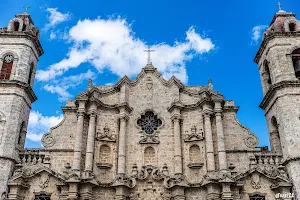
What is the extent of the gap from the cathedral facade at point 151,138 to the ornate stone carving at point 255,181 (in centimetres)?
5

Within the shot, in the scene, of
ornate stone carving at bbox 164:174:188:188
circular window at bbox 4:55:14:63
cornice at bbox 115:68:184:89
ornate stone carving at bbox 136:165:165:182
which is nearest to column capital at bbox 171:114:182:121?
cornice at bbox 115:68:184:89

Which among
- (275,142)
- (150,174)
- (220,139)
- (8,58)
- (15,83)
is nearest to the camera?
(150,174)

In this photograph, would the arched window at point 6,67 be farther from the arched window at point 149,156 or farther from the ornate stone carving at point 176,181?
the ornate stone carving at point 176,181

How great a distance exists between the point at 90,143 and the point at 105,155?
1306mm

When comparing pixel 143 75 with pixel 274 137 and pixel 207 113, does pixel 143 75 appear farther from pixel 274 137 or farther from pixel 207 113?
pixel 274 137

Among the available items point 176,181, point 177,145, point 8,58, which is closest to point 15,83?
point 8,58

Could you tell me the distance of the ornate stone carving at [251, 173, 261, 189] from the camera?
18.8 meters

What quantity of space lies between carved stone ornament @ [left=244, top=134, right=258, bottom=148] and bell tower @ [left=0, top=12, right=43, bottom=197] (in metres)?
13.9

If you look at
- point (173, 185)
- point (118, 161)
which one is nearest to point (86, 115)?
point (118, 161)

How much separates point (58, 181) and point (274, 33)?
16443 millimetres

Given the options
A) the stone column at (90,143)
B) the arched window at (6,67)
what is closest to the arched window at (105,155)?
the stone column at (90,143)

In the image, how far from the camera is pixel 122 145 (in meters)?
20.2

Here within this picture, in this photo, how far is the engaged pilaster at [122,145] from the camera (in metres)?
19.6

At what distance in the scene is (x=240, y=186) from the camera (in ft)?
60.9
